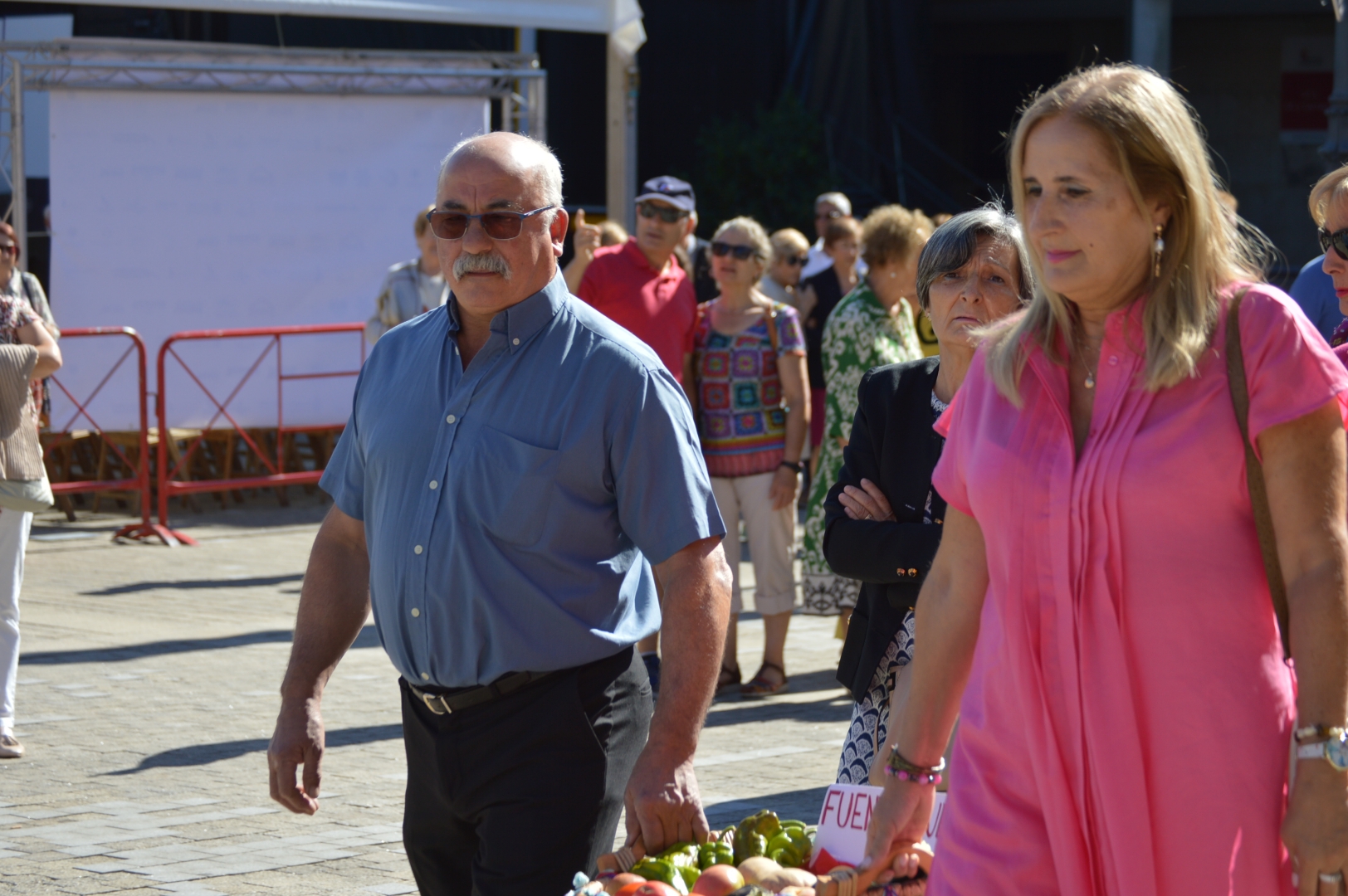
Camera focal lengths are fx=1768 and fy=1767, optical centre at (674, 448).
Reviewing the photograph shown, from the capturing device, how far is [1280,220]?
82.8ft

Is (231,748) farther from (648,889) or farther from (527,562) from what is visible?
(648,889)

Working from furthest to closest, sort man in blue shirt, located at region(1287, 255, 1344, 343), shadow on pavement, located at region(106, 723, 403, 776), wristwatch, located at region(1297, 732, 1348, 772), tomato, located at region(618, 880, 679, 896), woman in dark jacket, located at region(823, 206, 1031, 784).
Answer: shadow on pavement, located at region(106, 723, 403, 776) < man in blue shirt, located at region(1287, 255, 1344, 343) < woman in dark jacket, located at region(823, 206, 1031, 784) < tomato, located at region(618, 880, 679, 896) < wristwatch, located at region(1297, 732, 1348, 772)

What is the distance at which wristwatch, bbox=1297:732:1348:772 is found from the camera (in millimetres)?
2391

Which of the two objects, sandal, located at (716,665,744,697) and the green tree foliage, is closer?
sandal, located at (716,665,744,697)

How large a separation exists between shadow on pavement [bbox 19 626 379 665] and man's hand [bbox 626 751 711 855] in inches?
203

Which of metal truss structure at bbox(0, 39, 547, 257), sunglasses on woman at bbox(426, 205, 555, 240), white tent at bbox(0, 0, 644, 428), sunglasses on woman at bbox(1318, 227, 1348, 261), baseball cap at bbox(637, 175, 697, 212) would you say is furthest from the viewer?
white tent at bbox(0, 0, 644, 428)

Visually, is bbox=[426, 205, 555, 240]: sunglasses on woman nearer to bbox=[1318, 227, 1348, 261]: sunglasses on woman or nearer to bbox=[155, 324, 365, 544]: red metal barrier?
bbox=[1318, 227, 1348, 261]: sunglasses on woman

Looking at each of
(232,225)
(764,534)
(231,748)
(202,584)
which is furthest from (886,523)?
(232,225)

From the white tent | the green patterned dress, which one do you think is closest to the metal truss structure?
the white tent

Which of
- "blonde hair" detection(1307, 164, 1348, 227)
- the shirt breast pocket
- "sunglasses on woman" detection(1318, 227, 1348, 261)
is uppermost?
"blonde hair" detection(1307, 164, 1348, 227)

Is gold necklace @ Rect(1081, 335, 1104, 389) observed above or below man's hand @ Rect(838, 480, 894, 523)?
above

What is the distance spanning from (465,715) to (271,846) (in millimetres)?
2429

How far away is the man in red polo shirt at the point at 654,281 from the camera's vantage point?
8.15 metres

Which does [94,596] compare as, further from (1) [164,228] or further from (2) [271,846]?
(2) [271,846]
